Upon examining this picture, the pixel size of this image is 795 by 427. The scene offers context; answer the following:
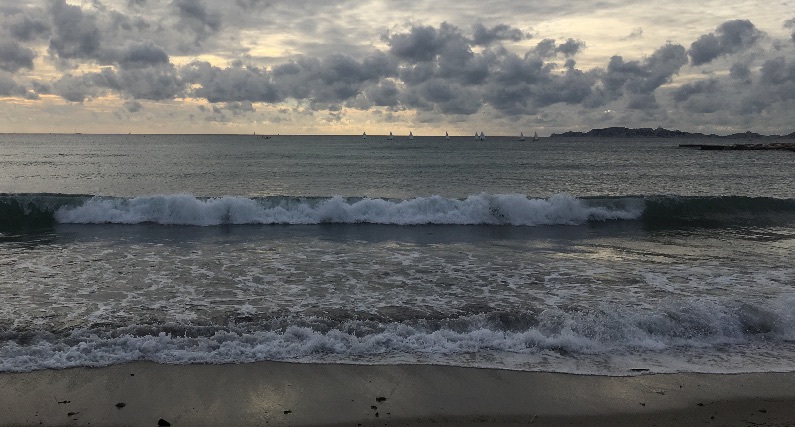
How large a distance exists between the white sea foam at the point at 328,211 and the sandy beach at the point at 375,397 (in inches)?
549

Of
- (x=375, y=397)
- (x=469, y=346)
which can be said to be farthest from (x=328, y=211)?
Result: (x=375, y=397)

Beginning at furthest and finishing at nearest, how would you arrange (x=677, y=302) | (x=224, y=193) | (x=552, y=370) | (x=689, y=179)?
(x=689, y=179)
(x=224, y=193)
(x=677, y=302)
(x=552, y=370)

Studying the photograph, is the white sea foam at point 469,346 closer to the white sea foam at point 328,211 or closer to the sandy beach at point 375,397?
the sandy beach at point 375,397

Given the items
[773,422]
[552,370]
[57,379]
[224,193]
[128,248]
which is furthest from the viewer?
[224,193]

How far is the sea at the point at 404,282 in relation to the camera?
8.02m

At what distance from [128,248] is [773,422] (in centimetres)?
1584

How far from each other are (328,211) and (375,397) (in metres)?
15.5

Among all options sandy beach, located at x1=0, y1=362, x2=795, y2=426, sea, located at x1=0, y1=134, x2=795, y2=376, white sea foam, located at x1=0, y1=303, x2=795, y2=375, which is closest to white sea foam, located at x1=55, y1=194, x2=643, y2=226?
sea, located at x1=0, y1=134, x2=795, y2=376

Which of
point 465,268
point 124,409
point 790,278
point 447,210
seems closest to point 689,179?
point 447,210

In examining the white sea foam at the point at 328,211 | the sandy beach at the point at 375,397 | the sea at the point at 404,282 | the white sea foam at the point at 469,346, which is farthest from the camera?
the white sea foam at the point at 328,211

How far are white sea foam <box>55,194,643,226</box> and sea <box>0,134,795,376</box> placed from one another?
0.08m

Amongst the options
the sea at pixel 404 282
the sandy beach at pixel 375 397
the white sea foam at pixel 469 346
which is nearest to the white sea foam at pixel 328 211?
the sea at pixel 404 282

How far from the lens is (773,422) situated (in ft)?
20.1

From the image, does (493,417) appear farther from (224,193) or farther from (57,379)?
(224,193)
